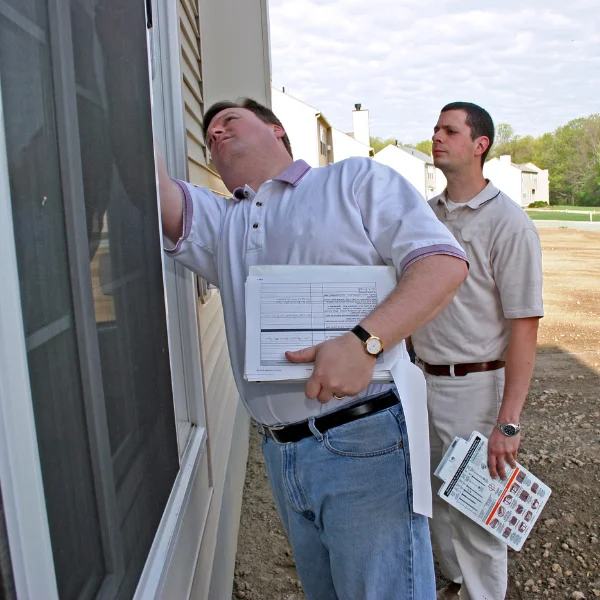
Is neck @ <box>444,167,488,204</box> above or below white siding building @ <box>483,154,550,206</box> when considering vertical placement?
below

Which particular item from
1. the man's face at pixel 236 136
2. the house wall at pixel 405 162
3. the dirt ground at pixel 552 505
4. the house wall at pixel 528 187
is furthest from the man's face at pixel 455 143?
the house wall at pixel 528 187

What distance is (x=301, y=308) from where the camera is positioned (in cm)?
150

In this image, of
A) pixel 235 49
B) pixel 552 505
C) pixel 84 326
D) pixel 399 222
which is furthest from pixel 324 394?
pixel 235 49

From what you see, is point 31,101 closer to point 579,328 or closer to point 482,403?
point 482,403

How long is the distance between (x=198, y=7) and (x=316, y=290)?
306cm

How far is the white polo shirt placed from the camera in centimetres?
155

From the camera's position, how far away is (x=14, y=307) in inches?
28.4

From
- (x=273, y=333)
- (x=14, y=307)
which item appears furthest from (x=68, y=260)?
(x=273, y=333)

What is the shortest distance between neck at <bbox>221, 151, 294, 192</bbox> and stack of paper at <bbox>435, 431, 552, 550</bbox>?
1.30m

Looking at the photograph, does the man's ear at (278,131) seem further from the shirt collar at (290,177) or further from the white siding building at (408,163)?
the white siding building at (408,163)

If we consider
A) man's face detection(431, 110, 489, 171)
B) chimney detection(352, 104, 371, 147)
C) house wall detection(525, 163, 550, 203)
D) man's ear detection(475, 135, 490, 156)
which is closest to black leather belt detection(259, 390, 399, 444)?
man's face detection(431, 110, 489, 171)

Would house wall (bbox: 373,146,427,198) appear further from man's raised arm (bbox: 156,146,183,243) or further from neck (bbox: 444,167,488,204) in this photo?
man's raised arm (bbox: 156,146,183,243)

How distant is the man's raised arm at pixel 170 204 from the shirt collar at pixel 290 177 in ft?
0.57

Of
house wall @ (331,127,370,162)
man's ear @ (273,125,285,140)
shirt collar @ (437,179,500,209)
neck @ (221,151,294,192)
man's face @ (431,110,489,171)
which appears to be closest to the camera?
neck @ (221,151,294,192)
